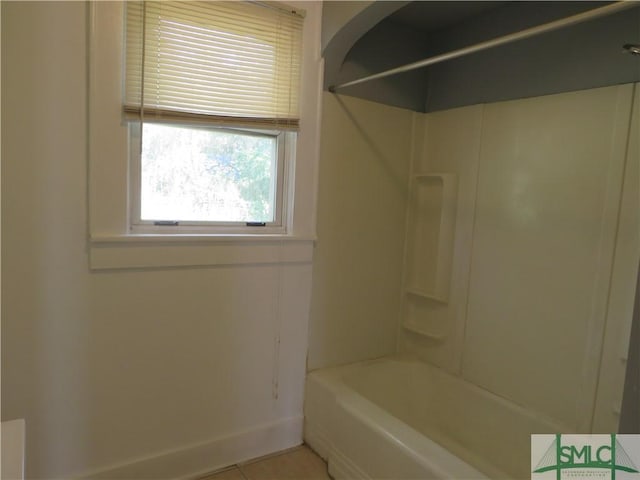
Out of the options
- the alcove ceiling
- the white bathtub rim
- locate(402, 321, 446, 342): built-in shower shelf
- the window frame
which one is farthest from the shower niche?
the window frame

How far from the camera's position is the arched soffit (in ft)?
5.32

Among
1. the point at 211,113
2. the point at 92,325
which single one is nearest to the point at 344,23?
the point at 211,113

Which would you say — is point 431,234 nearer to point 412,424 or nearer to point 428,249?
point 428,249

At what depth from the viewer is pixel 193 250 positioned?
1.71m

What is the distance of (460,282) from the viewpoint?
218 centimetres

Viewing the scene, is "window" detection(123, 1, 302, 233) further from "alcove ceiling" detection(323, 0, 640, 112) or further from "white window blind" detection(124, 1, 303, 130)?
"alcove ceiling" detection(323, 0, 640, 112)

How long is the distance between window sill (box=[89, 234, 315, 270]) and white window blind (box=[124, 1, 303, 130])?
1.60ft

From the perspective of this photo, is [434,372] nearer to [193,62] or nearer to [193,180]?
[193,180]

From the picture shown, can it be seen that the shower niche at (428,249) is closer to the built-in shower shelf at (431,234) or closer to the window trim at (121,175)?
the built-in shower shelf at (431,234)

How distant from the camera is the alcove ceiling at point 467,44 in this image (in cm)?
162

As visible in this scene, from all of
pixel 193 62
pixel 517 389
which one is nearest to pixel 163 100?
pixel 193 62

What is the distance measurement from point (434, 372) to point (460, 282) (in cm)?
A: 54

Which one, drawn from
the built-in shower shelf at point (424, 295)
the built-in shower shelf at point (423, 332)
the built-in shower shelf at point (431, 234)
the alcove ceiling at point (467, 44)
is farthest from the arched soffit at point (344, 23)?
the built-in shower shelf at point (423, 332)

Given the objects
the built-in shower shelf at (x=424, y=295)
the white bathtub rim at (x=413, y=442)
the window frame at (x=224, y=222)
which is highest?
the window frame at (x=224, y=222)
